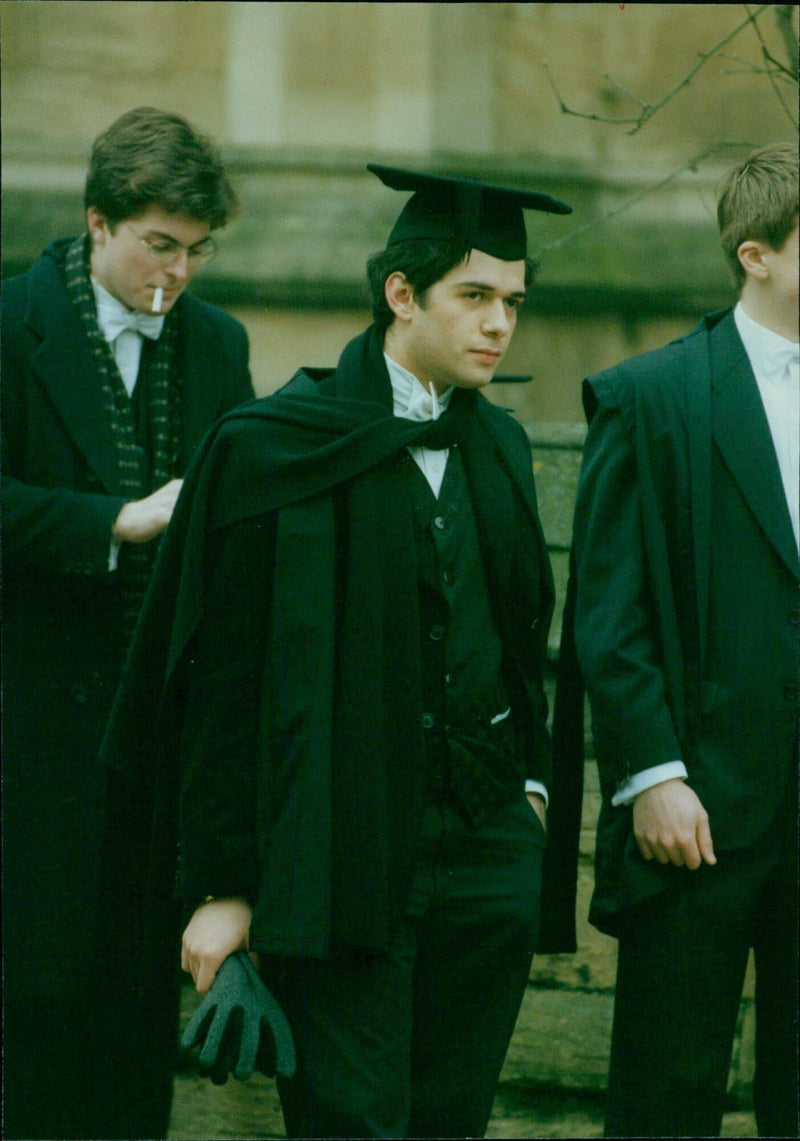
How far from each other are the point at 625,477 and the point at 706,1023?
997 millimetres

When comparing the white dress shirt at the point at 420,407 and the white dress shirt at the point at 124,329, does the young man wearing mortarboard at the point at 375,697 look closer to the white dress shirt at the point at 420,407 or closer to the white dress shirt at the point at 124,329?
the white dress shirt at the point at 420,407

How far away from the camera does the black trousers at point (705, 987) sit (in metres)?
2.91

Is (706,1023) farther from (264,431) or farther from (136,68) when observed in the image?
(136,68)

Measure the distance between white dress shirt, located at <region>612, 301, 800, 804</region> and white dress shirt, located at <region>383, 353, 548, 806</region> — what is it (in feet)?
1.96

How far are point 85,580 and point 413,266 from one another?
1.13 metres

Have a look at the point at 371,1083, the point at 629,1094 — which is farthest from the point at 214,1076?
the point at 629,1094

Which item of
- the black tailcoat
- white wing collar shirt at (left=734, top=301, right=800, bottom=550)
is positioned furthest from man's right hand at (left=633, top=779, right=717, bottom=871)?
white wing collar shirt at (left=734, top=301, right=800, bottom=550)

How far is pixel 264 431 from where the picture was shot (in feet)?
9.30

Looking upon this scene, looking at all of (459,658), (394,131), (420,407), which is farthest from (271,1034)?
(394,131)

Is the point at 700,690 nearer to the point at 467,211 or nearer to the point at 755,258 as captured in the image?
the point at 755,258

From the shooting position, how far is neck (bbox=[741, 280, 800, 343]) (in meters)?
3.04

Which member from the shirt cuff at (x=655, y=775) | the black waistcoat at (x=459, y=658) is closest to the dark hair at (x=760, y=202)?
the black waistcoat at (x=459, y=658)

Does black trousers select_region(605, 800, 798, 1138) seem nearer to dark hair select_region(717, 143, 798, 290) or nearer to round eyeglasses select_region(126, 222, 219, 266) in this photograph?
dark hair select_region(717, 143, 798, 290)

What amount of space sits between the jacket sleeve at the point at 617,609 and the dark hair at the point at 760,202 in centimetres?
38
